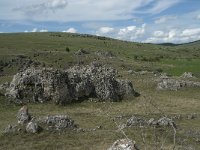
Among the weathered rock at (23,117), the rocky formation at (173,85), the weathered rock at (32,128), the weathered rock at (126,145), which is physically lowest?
the rocky formation at (173,85)

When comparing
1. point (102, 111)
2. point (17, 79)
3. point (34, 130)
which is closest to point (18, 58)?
point (17, 79)

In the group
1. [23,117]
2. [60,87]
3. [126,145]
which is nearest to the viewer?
[126,145]

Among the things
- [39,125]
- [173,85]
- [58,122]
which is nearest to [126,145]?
[58,122]

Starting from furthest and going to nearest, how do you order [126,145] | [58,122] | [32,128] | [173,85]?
1. [173,85]
2. [58,122]
3. [32,128]
4. [126,145]

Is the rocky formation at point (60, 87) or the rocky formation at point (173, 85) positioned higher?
the rocky formation at point (60, 87)

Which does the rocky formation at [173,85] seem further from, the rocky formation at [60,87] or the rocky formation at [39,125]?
the rocky formation at [39,125]

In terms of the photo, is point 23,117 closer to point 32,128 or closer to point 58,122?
point 32,128

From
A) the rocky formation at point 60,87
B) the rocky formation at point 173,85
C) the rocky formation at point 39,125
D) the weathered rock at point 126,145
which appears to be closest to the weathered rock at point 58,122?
the rocky formation at point 39,125

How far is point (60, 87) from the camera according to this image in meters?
48.1

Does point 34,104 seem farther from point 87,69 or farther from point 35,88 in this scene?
point 87,69

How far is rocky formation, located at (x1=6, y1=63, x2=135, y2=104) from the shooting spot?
157 feet

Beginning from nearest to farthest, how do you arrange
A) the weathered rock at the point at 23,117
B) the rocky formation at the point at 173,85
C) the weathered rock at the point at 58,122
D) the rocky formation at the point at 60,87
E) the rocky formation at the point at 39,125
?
the rocky formation at the point at 39,125
the weathered rock at the point at 58,122
the weathered rock at the point at 23,117
the rocky formation at the point at 60,87
the rocky formation at the point at 173,85

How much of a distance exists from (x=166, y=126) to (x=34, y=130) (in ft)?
35.9

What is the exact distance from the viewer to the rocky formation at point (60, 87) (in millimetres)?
47750
